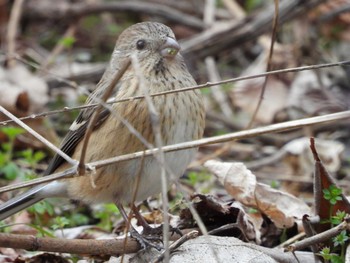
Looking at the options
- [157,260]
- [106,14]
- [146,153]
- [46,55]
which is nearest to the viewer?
[146,153]

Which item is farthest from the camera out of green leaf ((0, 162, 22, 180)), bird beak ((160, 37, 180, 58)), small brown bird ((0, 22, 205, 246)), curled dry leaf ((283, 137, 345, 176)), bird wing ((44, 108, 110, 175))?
curled dry leaf ((283, 137, 345, 176))

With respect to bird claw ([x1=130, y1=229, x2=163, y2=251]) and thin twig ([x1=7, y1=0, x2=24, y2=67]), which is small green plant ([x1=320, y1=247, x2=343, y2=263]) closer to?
bird claw ([x1=130, y1=229, x2=163, y2=251])

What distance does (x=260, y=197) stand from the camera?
4.04 metres

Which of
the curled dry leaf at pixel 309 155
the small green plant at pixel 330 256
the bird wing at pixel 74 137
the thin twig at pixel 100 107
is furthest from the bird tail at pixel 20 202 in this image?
the curled dry leaf at pixel 309 155

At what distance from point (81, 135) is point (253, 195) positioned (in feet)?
3.09

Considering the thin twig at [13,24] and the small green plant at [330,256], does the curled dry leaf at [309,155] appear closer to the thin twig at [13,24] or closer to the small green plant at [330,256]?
the small green plant at [330,256]

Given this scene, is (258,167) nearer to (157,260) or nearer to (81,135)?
(81,135)

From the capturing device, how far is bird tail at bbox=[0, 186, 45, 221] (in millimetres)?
3961

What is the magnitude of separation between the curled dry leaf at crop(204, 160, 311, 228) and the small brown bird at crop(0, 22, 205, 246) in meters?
0.37

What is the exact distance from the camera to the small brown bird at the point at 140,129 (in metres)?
3.64

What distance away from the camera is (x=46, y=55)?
293 inches

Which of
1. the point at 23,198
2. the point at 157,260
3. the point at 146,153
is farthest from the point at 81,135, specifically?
the point at 146,153

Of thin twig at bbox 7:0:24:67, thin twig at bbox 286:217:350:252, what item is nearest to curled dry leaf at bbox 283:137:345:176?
thin twig at bbox 286:217:350:252

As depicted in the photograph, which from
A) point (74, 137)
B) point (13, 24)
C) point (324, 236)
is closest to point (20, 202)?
point (74, 137)
